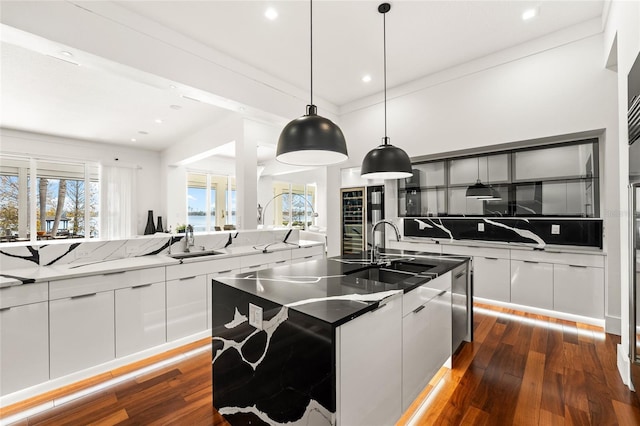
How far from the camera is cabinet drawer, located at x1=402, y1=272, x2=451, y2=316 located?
161cm

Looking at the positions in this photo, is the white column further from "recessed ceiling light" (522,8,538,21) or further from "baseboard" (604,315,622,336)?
"baseboard" (604,315,622,336)

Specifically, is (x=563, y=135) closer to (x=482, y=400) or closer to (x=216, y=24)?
(x=482, y=400)

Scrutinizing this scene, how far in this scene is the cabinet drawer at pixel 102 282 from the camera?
201 centimetres

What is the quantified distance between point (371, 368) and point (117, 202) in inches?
332

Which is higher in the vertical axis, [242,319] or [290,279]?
[290,279]

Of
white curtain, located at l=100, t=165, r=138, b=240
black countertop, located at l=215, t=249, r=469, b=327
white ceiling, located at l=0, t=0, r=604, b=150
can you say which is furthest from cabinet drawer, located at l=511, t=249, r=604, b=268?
white curtain, located at l=100, t=165, r=138, b=240

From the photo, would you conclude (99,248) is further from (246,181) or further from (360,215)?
(360,215)

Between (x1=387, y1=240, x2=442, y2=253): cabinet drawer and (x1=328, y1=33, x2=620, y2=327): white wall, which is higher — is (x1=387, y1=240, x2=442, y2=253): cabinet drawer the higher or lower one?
the lower one

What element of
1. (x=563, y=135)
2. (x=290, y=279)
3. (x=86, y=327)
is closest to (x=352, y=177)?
(x=563, y=135)

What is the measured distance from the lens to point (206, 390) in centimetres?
202

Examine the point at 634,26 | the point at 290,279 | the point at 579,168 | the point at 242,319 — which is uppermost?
the point at 634,26

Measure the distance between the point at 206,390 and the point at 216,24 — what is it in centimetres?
346

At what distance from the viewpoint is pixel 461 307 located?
246 cm

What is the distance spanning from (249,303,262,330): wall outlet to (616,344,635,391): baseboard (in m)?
2.62
